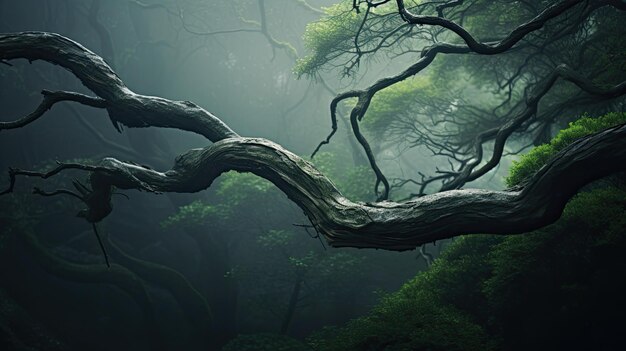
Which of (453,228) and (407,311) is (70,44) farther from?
(407,311)

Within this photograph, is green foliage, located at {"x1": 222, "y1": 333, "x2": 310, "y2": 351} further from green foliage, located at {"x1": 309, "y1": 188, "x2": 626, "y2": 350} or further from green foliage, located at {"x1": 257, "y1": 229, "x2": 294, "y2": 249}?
green foliage, located at {"x1": 309, "y1": 188, "x2": 626, "y2": 350}

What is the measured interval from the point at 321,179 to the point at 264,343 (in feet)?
22.3

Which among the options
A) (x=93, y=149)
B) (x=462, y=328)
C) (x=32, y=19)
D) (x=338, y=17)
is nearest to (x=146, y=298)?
(x=93, y=149)

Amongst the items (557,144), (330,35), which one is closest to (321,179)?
(557,144)

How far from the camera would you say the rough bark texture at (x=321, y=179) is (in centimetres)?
240

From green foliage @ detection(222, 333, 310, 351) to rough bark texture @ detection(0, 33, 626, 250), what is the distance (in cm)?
557

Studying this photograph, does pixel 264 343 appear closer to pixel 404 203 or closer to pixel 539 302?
pixel 539 302

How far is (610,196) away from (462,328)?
2.05 meters

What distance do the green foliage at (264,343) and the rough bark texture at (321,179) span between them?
18.3 feet

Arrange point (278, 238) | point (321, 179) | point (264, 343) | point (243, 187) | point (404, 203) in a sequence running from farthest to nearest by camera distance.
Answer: point (243, 187) → point (278, 238) → point (264, 343) → point (321, 179) → point (404, 203)

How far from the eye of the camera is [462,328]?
13.9 ft

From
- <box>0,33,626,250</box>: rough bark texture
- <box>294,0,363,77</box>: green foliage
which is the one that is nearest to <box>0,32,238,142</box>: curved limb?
<box>0,33,626,250</box>: rough bark texture

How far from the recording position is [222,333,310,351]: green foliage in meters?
8.55

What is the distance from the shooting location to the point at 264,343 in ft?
29.3
